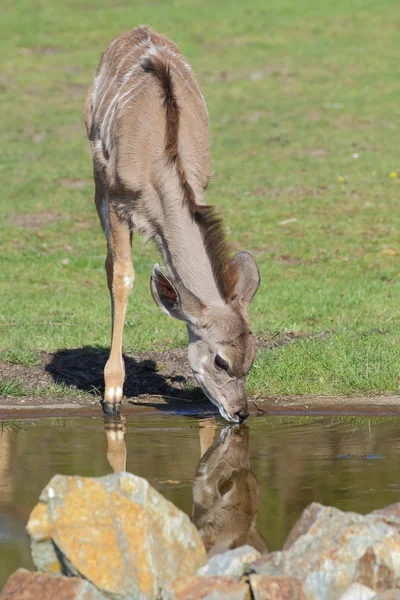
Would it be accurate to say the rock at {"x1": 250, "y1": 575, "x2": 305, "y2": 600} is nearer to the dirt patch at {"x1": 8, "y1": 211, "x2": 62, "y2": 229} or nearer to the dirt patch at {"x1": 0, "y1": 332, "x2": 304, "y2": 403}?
the dirt patch at {"x1": 0, "y1": 332, "x2": 304, "y2": 403}

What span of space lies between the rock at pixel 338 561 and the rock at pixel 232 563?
37mm

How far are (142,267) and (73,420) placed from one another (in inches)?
221

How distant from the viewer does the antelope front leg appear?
317 inches

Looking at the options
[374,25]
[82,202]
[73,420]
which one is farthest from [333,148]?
[73,420]

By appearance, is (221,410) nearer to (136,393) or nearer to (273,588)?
(136,393)

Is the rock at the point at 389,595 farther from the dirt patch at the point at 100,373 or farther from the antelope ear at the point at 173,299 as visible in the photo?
the dirt patch at the point at 100,373

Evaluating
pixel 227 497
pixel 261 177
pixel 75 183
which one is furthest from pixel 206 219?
pixel 261 177

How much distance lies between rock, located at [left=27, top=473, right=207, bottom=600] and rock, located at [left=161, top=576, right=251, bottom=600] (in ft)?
0.58

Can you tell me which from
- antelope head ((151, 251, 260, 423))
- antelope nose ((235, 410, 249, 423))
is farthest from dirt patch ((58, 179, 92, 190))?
antelope nose ((235, 410, 249, 423))

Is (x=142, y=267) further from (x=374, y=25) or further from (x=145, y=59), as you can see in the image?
(x=374, y=25)

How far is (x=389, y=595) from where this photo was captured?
434cm

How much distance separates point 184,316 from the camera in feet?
25.3

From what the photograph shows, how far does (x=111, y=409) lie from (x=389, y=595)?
151 inches

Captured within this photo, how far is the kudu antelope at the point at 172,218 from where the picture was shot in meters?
7.53
